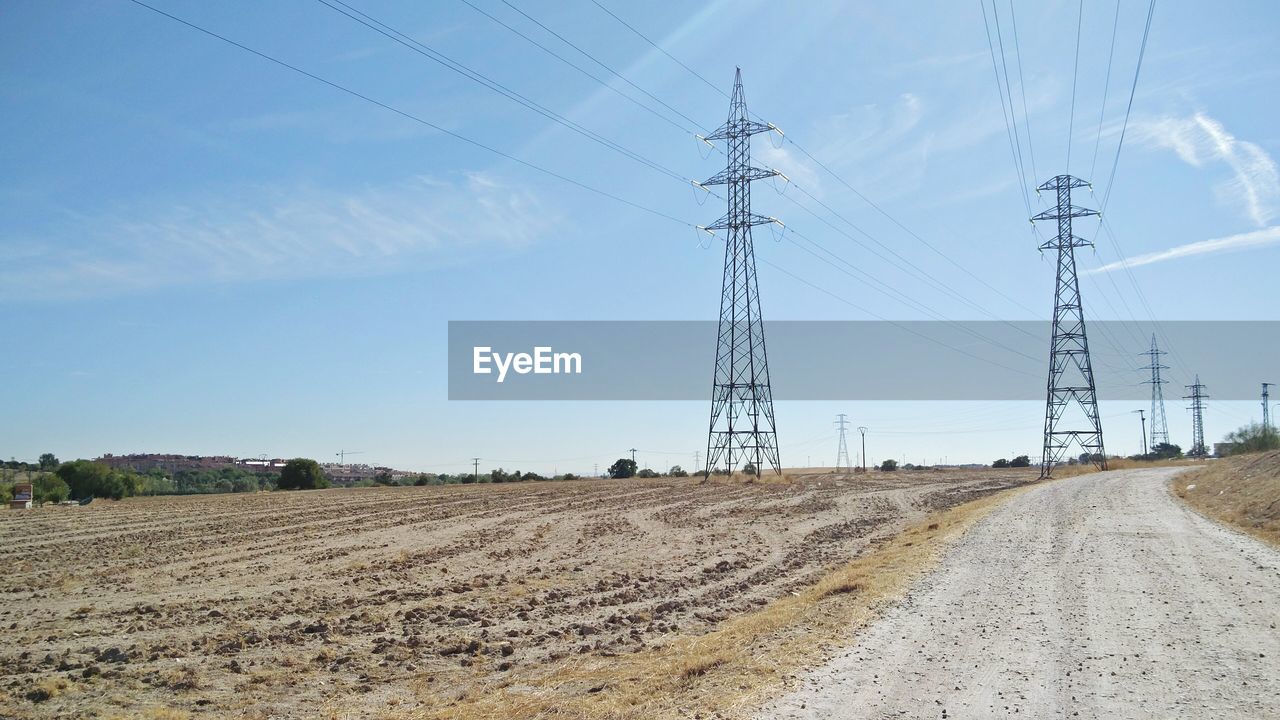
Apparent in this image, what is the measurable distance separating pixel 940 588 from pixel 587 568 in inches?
328

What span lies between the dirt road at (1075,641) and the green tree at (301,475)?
272 ft

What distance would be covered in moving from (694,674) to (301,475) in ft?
288

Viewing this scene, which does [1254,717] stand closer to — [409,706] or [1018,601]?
[1018,601]

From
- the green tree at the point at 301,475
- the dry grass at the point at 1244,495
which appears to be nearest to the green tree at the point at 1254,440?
the dry grass at the point at 1244,495

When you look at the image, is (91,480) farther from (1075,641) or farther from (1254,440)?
(1254,440)

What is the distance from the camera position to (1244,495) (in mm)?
28062

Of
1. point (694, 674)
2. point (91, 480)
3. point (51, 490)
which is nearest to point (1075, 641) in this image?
point (694, 674)

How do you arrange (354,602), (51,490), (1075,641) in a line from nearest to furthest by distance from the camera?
(1075,641)
(354,602)
(51,490)

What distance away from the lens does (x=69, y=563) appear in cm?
2059

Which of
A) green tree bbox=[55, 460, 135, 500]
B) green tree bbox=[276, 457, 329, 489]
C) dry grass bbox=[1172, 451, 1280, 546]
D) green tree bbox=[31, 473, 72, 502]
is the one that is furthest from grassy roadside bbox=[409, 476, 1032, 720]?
green tree bbox=[276, 457, 329, 489]

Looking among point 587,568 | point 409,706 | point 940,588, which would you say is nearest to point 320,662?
point 409,706

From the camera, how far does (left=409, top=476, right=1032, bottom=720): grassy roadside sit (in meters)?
8.22

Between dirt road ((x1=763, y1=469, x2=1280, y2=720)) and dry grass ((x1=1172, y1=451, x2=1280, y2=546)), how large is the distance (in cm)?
389

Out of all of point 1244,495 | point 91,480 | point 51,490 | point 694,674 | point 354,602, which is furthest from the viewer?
point 91,480
